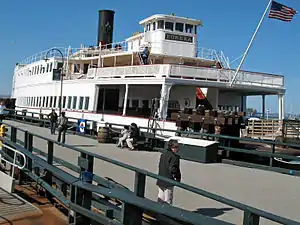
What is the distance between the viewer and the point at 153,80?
19.8 meters

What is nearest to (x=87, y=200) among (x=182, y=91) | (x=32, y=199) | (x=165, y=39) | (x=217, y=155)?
(x=32, y=199)

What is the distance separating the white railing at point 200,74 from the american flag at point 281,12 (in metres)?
3.32

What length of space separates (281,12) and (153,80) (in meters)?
7.50

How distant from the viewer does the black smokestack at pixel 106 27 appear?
35000 millimetres

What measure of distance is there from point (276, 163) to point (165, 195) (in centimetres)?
1046

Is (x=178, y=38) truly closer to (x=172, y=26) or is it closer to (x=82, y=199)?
(x=172, y=26)

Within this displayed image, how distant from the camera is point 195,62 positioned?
25594mm

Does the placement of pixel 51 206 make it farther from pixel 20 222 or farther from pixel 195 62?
pixel 195 62

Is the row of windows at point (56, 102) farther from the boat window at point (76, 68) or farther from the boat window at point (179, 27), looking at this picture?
the boat window at point (179, 27)

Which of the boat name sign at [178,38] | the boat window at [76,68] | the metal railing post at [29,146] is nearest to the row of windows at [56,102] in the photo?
the boat window at [76,68]

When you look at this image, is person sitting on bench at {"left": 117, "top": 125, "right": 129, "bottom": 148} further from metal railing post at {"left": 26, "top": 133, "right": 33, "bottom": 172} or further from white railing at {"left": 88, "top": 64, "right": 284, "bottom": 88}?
metal railing post at {"left": 26, "top": 133, "right": 33, "bottom": 172}

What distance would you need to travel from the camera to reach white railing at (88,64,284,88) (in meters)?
19.6

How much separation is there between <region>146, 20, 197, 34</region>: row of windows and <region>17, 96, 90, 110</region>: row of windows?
6627 millimetres

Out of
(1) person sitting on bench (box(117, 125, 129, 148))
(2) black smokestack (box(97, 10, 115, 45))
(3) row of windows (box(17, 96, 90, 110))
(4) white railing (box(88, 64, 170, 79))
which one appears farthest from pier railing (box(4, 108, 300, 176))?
(2) black smokestack (box(97, 10, 115, 45))
